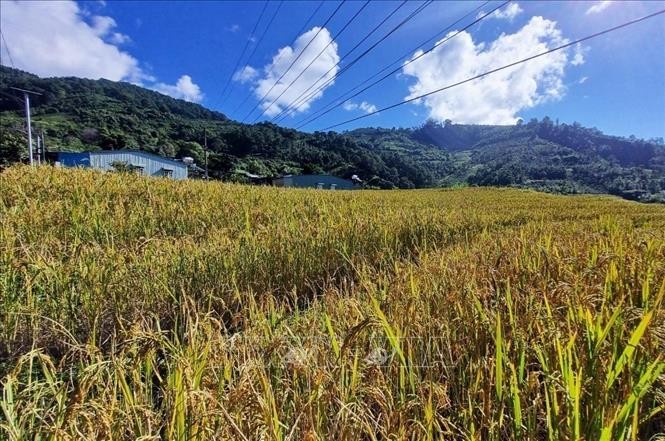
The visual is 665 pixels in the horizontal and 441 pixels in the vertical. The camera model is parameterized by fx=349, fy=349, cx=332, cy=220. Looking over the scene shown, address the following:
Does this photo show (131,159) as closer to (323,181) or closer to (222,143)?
(222,143)

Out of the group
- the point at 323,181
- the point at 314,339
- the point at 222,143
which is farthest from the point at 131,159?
the point at 314,339

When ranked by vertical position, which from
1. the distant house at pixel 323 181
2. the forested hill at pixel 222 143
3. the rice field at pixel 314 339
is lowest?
the rice field at pixel 314 339

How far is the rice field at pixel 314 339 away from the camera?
106 cm

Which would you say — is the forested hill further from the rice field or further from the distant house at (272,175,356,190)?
the rice field

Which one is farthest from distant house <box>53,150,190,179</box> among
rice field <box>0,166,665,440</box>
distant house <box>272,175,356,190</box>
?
rice field <box>0,166,665,440</box>

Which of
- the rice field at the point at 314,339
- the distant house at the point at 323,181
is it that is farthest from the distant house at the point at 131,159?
the rice field at the point at 314,339

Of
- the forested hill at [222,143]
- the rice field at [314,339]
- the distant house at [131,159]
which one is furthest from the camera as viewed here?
the forested hill at [222,143]

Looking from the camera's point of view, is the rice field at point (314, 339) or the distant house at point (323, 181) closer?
the rice field at point (314, 339)

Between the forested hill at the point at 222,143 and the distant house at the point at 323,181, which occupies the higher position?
the forested hill at the point at 222,143

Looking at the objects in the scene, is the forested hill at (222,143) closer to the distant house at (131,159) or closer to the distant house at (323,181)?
the distant house at (131,159)

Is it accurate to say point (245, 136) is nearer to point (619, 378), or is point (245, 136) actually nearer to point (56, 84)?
point (56, 84)

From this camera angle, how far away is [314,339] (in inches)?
64.2

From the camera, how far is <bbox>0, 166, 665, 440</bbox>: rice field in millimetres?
1056

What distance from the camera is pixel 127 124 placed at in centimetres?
6719
